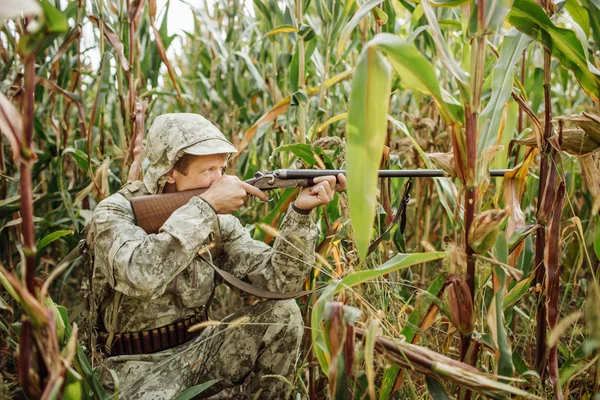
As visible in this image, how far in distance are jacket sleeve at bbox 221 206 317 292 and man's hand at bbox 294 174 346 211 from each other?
0.05 metres

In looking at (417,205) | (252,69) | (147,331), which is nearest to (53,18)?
(147,331)

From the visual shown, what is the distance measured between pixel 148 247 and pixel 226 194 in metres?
0.37

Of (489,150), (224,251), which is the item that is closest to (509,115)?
(489,150)

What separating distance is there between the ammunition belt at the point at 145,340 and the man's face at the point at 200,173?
0.61 m

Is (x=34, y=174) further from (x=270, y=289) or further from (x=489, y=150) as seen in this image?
(x=489, y=150)

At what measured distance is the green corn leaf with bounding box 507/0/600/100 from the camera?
159cm

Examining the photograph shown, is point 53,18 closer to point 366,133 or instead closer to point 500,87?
point 366,133

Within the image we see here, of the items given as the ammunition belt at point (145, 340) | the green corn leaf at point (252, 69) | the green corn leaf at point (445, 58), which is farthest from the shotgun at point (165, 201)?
the green corn leaf at point (252, 69)

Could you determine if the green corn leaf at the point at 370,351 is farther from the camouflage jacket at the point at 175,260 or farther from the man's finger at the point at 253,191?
the man's finger at the point at 253,191

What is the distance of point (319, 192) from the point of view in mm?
2299

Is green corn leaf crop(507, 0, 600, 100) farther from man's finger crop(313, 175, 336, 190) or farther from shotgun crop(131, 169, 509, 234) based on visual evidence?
man's finger crop(313, 175, 336, 190)

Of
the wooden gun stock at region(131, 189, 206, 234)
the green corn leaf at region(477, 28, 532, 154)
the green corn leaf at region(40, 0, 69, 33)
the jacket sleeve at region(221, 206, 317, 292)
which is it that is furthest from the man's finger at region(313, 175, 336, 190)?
the green corn leaf at region(40, 0, 69, 33)

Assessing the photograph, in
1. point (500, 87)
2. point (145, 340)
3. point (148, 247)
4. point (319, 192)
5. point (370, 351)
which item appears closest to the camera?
point (370, 351)

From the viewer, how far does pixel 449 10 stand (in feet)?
11.5
